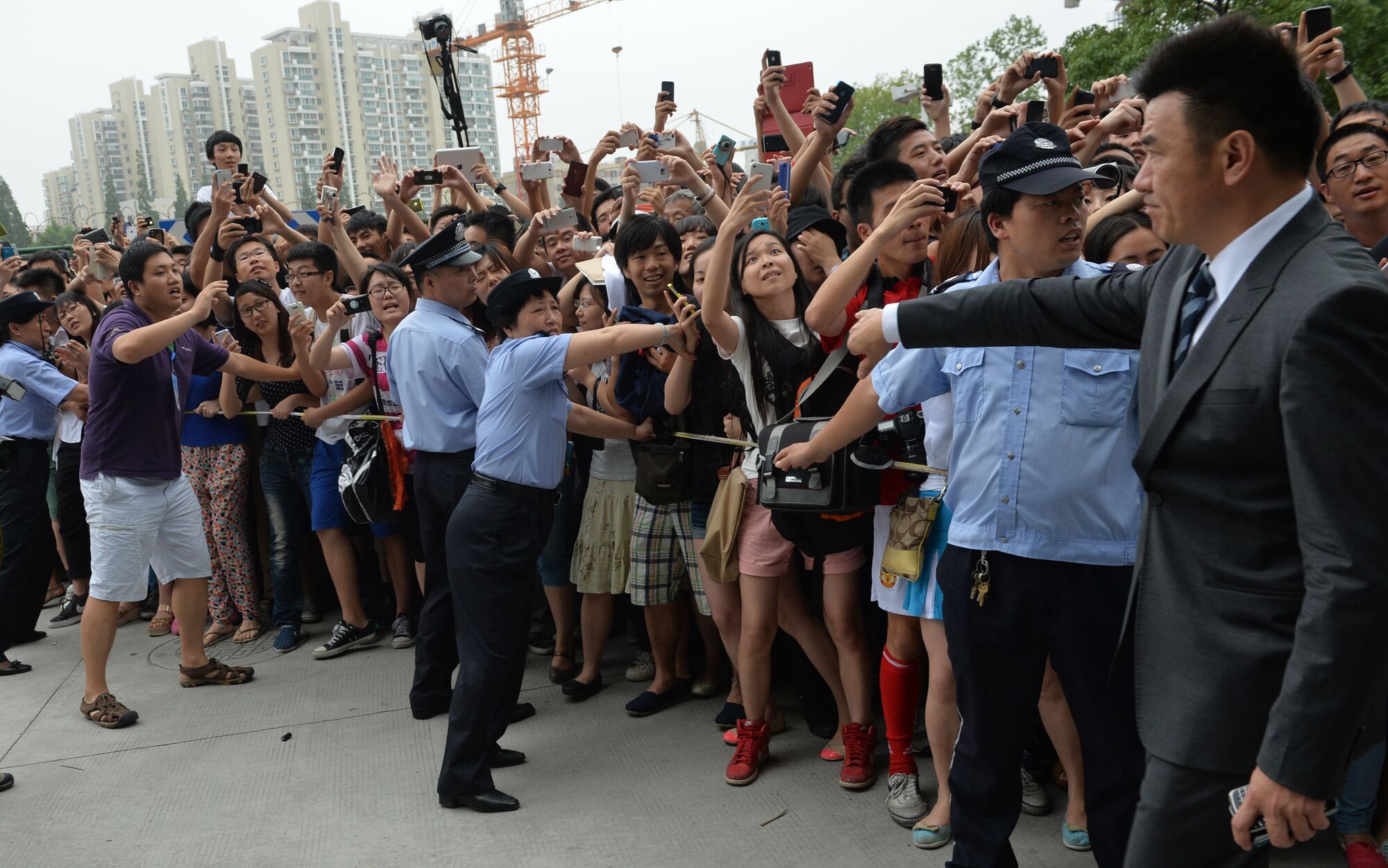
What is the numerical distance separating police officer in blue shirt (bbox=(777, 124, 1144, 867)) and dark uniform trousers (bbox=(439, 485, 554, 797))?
188 centimetres

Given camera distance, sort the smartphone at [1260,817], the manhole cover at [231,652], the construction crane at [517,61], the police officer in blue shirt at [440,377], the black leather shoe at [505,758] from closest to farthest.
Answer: the smartphone at [1260,817]
the black leather shoe at [505,758]
the police officer in blue shirt at [440,377]
the manhole cover at [231,652]
the construction crane at [517,61]

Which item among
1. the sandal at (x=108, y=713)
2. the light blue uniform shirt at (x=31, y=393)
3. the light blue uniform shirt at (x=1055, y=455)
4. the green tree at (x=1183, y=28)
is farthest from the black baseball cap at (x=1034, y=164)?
the green tree at (x=1183, y=28)

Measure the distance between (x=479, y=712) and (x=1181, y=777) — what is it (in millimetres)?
2822

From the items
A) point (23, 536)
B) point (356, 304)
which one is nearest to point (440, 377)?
point (356, 304)

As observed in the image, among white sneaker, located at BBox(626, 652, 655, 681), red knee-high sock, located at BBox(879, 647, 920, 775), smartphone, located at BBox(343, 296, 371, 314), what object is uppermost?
smartphone, located at BBox(343, 296, 371, 314)

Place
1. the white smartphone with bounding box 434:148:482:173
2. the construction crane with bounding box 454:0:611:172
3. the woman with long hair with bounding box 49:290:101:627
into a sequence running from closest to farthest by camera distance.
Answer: the white smartphone with bounding box 434:148:482:173, the woman with long hair with bounding box 49:290:101:627, the construction crane with bounding box 454:0:611:172

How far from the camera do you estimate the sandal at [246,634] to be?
6.38 metres

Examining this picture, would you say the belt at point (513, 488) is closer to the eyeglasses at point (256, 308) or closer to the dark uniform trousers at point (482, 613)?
the dark uniform trousers at point (482, 613)

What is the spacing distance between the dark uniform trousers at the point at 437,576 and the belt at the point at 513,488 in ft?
1.82

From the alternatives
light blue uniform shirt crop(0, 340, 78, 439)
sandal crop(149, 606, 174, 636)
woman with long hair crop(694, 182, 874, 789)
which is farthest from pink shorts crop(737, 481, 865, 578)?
light blue uniform shirt crop(0, 340, 78, 439)

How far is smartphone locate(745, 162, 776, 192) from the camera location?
384 cm

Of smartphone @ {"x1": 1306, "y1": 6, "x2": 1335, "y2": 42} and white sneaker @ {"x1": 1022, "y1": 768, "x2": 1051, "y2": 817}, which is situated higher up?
smartphone @ {"x1": 1306, "y1": 6, "x2": 1335, "y2": 42}

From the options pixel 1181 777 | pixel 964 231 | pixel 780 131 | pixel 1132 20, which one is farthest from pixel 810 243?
pixel 1132 20

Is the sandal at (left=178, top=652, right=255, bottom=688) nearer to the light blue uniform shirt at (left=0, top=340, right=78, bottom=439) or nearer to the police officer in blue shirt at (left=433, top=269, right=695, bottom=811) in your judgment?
the light blue uniform shirt at (left=0, top=340, right=78, bottom=439)
